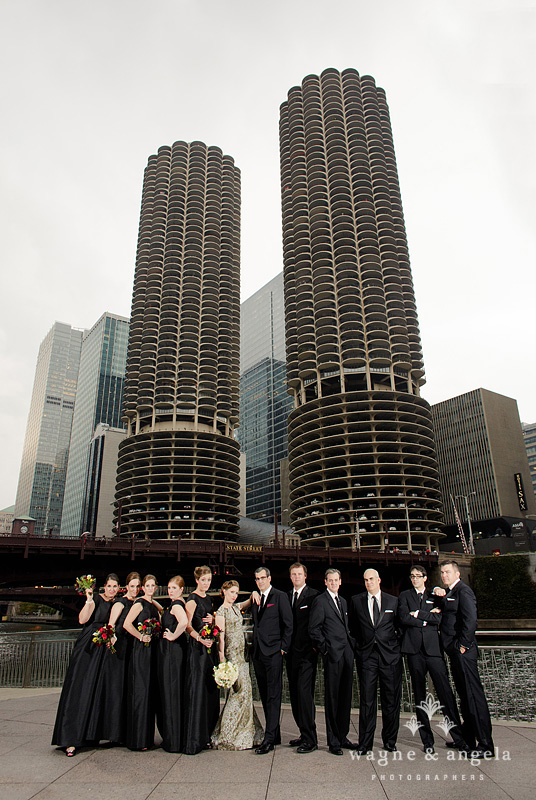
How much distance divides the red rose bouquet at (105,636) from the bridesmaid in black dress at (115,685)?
96 millimetres

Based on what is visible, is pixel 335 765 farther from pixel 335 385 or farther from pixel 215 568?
pixel 335 385

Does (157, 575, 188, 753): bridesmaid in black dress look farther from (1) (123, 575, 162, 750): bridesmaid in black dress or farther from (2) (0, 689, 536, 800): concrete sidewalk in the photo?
(2) (0, 689, 536, 800): concrete sidewalk

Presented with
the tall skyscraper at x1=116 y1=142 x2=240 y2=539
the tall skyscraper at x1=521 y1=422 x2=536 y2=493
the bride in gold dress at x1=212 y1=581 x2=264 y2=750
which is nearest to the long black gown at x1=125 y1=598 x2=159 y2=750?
the bride in gold dress at x1=212 y1=581 x2=264 y2=750

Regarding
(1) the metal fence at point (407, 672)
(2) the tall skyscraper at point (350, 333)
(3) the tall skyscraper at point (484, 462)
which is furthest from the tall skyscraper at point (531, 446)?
(1) the metal fence at point (407, 672)

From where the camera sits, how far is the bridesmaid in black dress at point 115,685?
29.6ft

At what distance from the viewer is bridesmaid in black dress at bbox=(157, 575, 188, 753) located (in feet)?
29.2

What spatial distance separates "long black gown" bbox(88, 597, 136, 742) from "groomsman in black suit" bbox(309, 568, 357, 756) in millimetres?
3299

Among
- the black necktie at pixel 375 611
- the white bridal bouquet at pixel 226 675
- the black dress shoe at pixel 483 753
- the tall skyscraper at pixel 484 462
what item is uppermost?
the tall skyscraper at pixel 484 462

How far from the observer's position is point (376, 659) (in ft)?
30.7

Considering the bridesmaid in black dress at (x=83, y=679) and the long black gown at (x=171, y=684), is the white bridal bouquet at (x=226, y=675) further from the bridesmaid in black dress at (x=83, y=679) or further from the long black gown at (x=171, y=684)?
the bridesmaid in black dress at (x=83, y=679)

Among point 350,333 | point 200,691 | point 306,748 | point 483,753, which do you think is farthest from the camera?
point 350,333

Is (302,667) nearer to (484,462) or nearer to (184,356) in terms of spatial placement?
(184,356)

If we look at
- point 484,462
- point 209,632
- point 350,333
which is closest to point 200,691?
point 209,632

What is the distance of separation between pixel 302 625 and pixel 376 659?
1.36 meters
